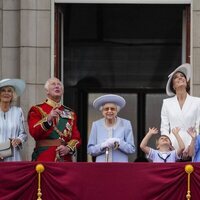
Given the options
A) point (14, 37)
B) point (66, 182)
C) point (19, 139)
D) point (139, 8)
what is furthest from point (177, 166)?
point (139, 8)

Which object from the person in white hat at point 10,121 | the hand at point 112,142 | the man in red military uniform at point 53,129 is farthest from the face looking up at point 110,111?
the person in white hat at point 10,121

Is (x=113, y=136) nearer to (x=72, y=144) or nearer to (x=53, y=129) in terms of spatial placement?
(x=72, y=144)

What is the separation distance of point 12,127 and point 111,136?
3.97 ft

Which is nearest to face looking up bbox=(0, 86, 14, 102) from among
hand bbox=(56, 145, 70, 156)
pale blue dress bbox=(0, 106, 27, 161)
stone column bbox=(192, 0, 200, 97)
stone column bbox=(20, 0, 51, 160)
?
pale blue dress bbox=(0, 106, 27, 161)

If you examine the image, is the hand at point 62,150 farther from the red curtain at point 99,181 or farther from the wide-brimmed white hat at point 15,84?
the wide-brimmed white hat at point 15,84

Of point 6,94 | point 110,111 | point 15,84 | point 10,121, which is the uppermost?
point 15,84

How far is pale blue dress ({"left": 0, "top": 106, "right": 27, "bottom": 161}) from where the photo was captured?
12219 mm

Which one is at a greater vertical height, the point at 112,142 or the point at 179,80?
the point at 179,80

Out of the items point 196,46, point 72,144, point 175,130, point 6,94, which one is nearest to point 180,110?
point 175,130

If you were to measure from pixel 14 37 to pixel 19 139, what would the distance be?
2.48 meters

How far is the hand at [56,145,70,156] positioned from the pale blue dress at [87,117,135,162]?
0.30m

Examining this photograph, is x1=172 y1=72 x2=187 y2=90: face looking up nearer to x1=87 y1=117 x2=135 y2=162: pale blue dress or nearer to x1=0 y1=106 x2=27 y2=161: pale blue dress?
x1=87 y1=117 x2=135 y2=162: pale blue dress

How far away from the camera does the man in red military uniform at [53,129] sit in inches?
473

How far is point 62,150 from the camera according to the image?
39.4ft
